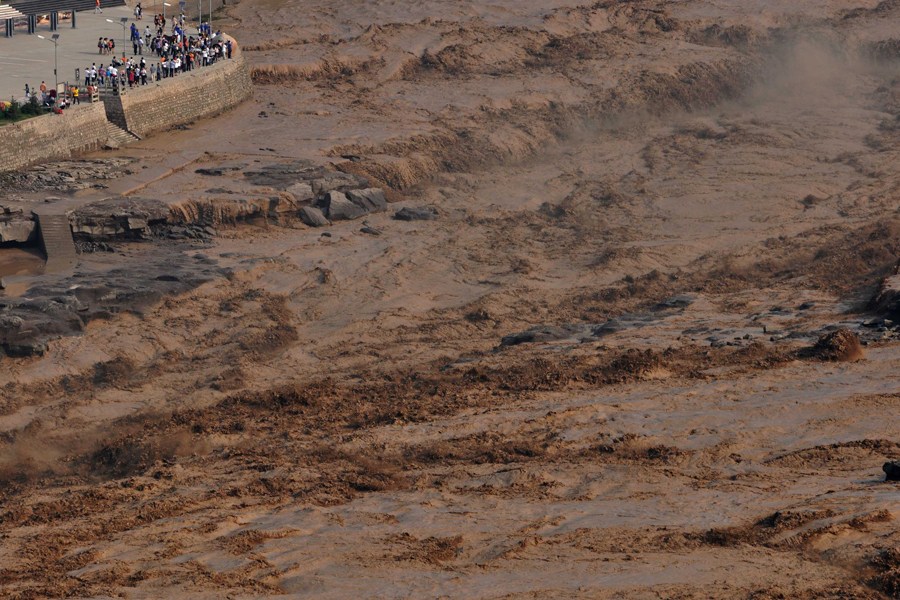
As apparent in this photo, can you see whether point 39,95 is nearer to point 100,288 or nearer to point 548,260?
point 100,288

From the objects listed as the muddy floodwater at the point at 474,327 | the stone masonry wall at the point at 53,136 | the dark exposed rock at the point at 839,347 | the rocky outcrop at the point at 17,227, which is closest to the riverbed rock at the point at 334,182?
the muddy floodwater at the point at 474,327

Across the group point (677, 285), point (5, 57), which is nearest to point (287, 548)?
point (677, 285)

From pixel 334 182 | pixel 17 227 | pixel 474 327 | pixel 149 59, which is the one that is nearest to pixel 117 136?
pixel 149 59

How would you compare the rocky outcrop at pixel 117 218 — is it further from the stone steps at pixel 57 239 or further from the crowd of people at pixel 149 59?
Result: the crowd of people at pixel 149 59

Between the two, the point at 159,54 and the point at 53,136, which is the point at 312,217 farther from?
the point at 159,54

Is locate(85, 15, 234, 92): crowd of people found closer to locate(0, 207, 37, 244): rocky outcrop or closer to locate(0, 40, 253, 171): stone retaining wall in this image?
locate(0, 40, 253, 171): stone retaining wall

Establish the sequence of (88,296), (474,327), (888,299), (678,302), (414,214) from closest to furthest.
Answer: (888,299)
(88,296)
(474,327)
(678,302)
(414,214)
